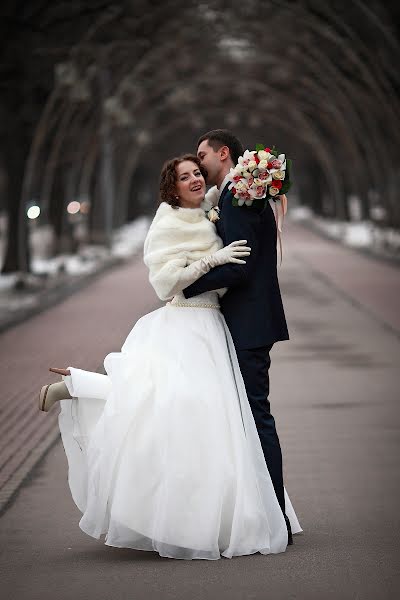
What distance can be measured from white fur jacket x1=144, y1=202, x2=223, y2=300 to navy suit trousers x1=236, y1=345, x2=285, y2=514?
0.50 metres

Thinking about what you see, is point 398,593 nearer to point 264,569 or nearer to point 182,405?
point 264,569

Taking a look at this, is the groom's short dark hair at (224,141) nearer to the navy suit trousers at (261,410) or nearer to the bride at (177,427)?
the bride at (177,427)

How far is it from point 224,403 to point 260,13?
41.3 metres

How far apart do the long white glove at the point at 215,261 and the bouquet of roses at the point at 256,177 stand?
0.22 meters

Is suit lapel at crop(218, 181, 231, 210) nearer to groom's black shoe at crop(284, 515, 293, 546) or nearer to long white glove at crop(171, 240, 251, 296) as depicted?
long white glove at crop(171, 240, 251, 296)

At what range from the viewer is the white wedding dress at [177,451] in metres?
7.30

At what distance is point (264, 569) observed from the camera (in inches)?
281

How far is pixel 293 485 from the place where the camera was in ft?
31.3

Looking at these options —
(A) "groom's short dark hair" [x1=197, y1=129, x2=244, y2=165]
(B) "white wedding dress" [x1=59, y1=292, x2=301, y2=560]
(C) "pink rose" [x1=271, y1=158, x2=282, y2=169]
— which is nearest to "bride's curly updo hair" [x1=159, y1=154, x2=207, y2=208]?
(A) "groom's short dark hair" [x1=197, y1=129, x2=244, y2=165]

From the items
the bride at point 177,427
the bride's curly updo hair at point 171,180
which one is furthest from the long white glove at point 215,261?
the bride's curly updo hair at point 171,180

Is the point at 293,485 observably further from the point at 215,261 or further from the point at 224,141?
the point at 224,141

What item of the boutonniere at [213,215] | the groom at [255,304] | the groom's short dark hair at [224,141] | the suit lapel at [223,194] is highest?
the groom's short dark hair at [224,141]

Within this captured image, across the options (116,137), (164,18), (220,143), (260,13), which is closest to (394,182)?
(260,13)

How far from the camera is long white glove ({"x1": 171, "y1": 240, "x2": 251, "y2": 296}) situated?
742 centimetres
